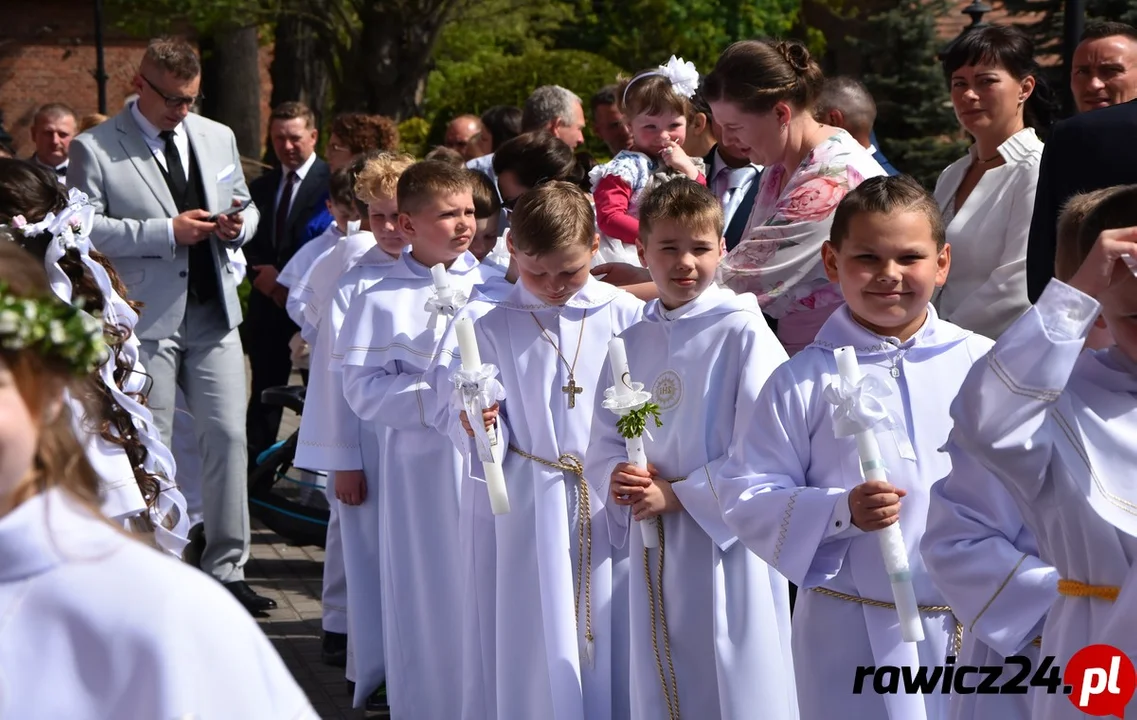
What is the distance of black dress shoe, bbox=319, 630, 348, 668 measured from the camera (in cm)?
679

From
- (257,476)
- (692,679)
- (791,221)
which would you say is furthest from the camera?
(257,476)

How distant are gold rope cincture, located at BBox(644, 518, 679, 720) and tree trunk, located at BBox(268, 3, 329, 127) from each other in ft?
62.3

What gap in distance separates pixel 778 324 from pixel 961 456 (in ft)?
6.81

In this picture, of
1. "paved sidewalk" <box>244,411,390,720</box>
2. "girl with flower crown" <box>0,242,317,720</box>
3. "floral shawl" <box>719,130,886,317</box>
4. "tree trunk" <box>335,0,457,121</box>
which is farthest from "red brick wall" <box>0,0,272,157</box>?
"girl with flower crown" <box>0,242,317,720</box>

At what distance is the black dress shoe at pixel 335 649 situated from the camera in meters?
6.79

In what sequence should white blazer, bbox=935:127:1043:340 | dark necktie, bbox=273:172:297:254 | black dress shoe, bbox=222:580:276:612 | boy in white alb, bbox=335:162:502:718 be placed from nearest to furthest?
white blazer, bbox=935:127:1043:340 → boy in white alb, bbox=335:162:502:718 → black dress shoe, bbox=222:580:276:612 → dark necktie, bbox=273:172:297:254

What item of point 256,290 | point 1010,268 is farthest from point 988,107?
point 256,290

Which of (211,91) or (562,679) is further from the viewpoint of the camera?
(211,91)

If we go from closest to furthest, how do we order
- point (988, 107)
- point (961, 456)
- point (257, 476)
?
point (961, 456)
point (988, 107)
point (257, 476)

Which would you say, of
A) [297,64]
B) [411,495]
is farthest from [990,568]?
[297,64]

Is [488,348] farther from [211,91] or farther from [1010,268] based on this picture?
[211,91]

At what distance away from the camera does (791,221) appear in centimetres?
477

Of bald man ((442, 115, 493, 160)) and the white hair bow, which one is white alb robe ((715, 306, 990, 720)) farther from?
bald man ((442, 115, 493, 160))

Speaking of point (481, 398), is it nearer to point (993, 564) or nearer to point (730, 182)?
point (730, 182)
